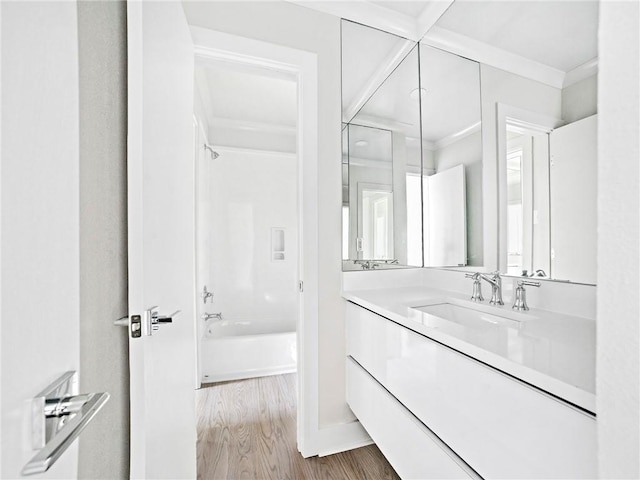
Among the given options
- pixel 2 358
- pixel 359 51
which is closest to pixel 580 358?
pixel 2 358

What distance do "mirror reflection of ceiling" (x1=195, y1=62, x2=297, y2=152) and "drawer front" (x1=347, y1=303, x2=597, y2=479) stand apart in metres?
1.99

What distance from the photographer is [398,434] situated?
1.16 m

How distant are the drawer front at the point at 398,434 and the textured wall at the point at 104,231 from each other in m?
0.94

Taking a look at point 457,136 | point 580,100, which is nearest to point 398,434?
point 580,100

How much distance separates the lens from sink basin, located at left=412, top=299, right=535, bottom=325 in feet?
3.87

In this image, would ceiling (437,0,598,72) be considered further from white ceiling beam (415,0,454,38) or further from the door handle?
the door handle

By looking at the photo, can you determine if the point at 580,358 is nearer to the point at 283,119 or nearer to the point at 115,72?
the point at 115,72

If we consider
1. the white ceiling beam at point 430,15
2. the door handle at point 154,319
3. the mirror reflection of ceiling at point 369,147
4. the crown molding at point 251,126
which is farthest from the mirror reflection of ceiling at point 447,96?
the crown molding at point 251,126

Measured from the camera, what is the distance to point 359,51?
1.78m

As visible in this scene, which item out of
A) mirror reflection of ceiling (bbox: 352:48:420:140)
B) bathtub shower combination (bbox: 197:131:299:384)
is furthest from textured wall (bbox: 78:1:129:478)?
bathtub shower combination (bbox: 197:131:299:384)

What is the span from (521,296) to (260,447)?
1.56 metres

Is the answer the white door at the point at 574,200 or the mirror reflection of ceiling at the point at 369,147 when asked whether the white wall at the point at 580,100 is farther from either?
the mirror reflection of ceiling at the point at 369,147

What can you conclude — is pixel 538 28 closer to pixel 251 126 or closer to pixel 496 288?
pixel 496 288
